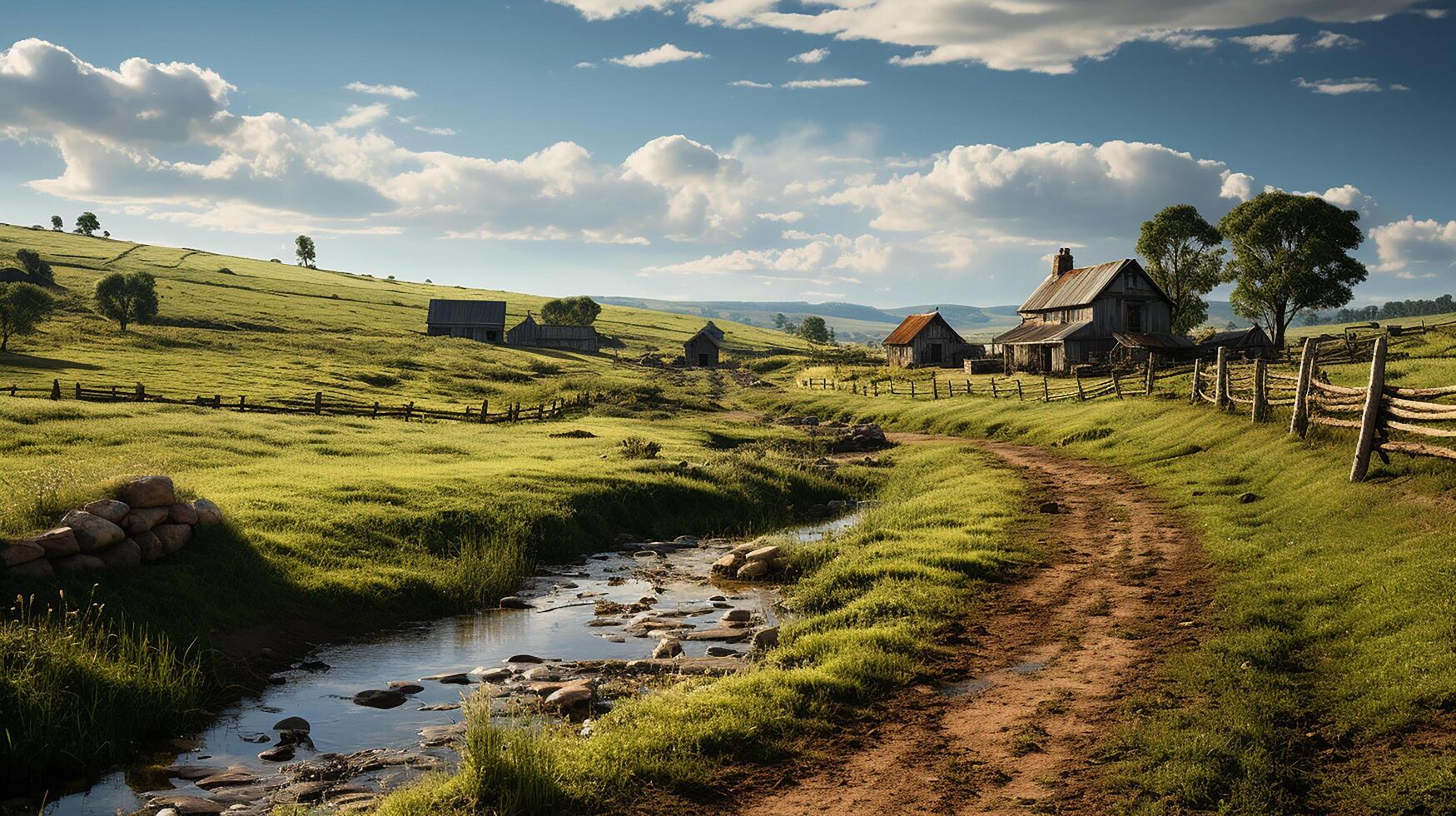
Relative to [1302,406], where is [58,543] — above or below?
below

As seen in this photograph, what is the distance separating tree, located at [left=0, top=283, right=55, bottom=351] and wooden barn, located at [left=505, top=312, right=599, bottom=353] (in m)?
52.1

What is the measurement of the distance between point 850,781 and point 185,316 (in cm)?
10933

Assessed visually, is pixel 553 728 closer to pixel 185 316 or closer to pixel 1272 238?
Answer: pixel 1272 238

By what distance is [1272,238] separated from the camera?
2894 inches

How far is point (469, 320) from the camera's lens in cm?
11912

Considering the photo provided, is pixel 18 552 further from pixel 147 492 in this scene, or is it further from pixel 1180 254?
pixel 1180 254

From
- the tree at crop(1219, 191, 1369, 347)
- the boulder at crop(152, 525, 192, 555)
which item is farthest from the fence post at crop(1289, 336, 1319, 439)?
the tree at crop(1219, 191, 1369, 347)

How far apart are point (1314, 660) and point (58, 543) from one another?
18.5 metres

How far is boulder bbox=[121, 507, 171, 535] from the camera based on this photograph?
15633 mm

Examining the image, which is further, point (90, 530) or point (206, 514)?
point (206, 514)

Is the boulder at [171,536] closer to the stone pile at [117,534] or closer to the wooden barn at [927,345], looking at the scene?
the stone pile at [117,534]

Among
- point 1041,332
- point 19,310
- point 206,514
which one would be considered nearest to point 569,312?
point 19,310

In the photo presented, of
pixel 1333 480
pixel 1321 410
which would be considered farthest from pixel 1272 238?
pixel 1333 480

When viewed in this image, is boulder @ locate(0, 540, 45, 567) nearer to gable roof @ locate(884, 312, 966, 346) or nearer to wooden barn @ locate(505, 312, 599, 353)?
gable roof @ locate(884, 312, 966, 346)
